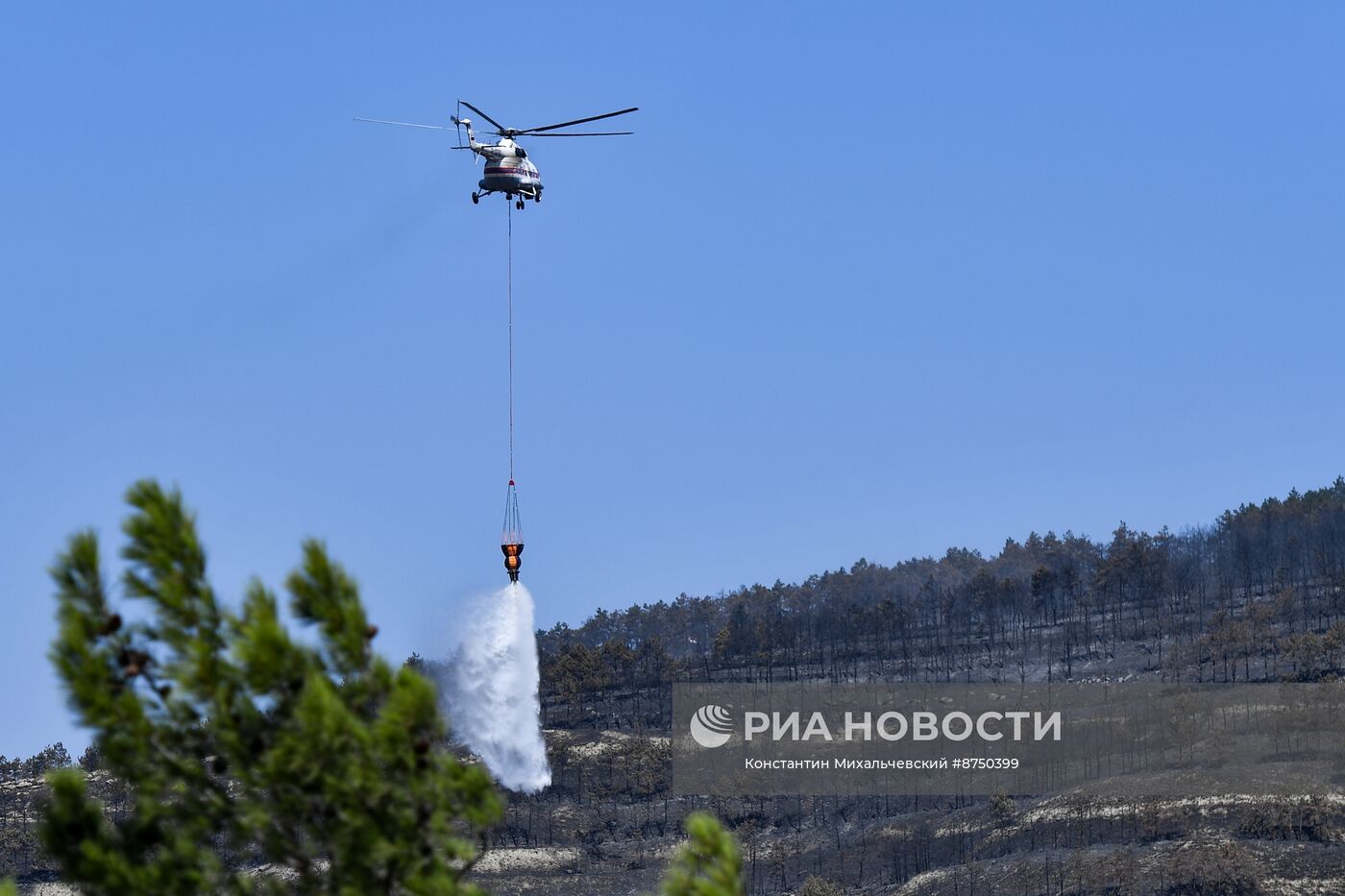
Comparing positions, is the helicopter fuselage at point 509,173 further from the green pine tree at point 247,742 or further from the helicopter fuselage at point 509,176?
the green pine tree at point 247,742

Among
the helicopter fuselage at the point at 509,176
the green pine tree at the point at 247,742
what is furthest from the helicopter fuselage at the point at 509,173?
the green pine tree at the point at 247,742

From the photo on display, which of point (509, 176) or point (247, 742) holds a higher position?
point (509, 176)

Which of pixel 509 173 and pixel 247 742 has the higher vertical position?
pixel 509 173

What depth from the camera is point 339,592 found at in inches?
813

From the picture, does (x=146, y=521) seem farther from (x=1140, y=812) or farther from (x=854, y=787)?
(x=854, y=787)

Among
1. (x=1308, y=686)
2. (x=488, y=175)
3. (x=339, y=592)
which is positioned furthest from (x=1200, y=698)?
(x=339, y=592)

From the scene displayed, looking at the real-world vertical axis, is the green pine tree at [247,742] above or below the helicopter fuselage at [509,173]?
below

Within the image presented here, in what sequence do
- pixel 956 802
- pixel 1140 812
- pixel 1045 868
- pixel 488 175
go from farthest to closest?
pixel 956 802 → pixel 1140 812 → pixel 1045 868 → pixel 488 175

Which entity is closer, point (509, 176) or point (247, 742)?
point (247, 742)

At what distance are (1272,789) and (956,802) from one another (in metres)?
31.8

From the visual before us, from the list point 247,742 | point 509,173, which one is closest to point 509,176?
point 509,173

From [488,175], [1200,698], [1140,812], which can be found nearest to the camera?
[488,175]

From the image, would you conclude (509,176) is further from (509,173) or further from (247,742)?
(247,742)

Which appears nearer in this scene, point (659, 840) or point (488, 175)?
point (488, 175)
